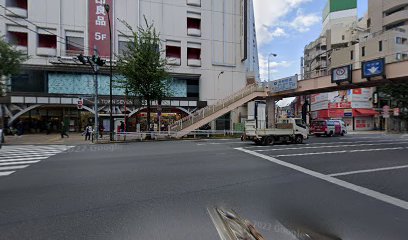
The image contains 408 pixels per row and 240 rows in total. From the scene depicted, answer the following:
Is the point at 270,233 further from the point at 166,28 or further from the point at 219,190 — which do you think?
the point at 166,28

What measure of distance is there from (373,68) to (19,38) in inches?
1333

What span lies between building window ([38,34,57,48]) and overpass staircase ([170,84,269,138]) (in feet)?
54.3

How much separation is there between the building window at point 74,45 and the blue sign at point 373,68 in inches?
1090

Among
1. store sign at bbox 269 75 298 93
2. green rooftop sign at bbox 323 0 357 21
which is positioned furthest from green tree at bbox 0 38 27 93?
green rooftop sign at bbox 323 0 357 21

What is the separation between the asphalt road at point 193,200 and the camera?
4.07 meters

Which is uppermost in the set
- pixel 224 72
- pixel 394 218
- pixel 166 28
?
pixel 166 28

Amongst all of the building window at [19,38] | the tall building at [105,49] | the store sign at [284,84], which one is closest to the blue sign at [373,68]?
the store sign at [284,84]

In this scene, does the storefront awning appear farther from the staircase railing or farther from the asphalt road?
the asphalt road

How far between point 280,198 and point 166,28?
29330 mm

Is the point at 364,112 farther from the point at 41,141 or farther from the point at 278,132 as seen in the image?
the point at 41,141

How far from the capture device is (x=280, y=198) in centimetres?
573

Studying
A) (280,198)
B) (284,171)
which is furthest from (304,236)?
(284,171)

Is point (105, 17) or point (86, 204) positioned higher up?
point (105, 17)

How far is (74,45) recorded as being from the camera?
2811 cm
